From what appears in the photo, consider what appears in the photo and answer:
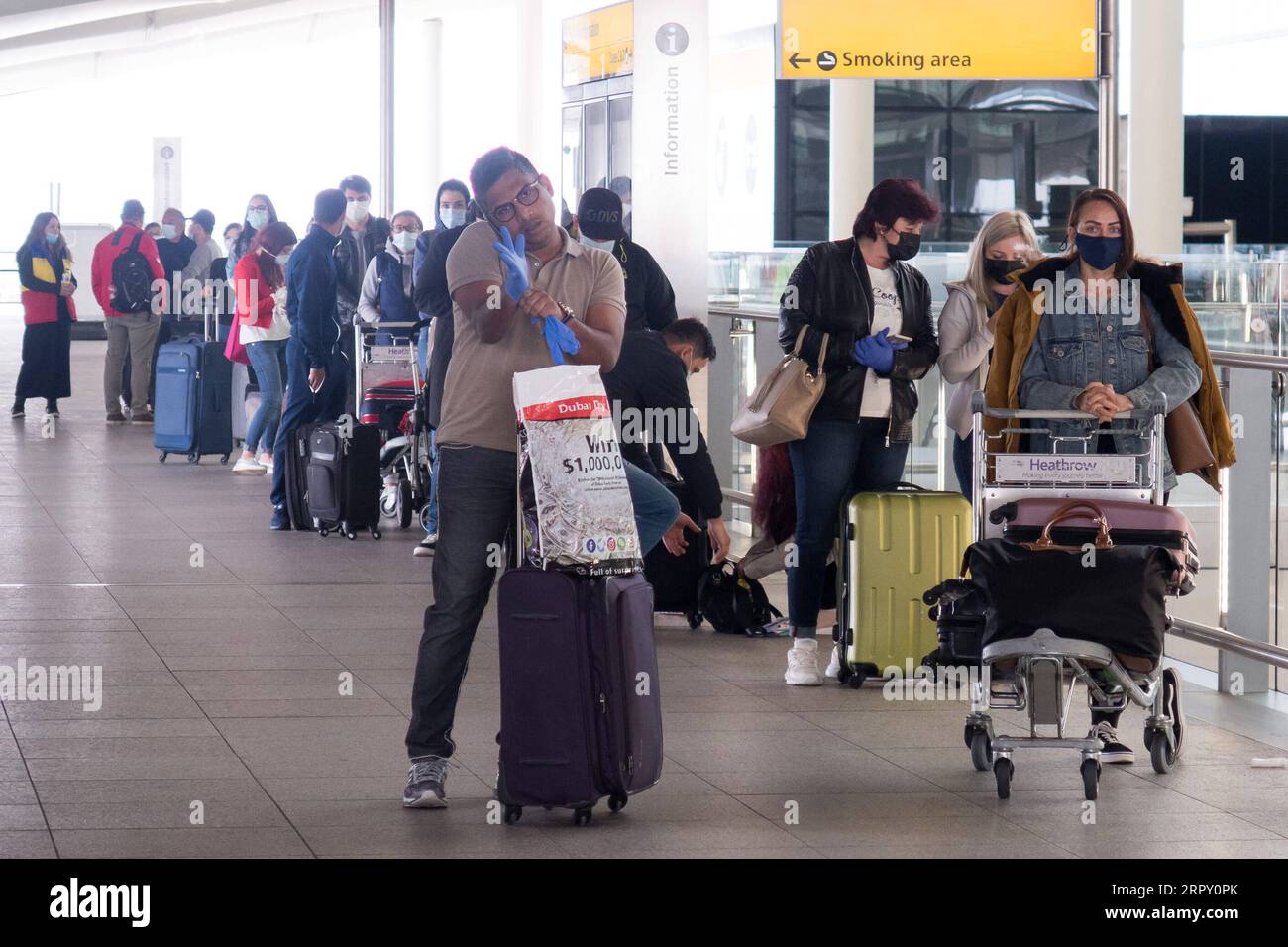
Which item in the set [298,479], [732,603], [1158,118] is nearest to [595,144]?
[298,479]

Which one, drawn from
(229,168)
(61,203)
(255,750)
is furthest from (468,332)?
(229,168)

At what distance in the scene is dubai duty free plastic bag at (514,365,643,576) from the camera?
5016 mm

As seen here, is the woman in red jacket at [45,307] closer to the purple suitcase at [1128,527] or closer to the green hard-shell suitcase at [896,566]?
the green hard-shell suitcase at [896,566]

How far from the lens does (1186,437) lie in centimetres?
604

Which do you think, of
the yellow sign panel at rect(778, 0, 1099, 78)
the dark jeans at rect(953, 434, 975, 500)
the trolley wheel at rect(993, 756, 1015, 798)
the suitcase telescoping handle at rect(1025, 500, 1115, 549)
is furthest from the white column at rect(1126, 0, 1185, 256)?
the trolley wheel at rect(993, 756, 1015, 798)

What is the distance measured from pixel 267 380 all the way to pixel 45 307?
19.1 ft

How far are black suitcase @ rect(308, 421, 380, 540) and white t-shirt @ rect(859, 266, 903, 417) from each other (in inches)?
190

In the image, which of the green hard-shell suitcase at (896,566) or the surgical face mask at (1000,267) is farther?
the green hard-shell suitcase at (896,566)

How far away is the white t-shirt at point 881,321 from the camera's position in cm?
720

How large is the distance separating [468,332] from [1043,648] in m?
1.77

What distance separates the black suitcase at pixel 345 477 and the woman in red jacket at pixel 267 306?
7.46 feet

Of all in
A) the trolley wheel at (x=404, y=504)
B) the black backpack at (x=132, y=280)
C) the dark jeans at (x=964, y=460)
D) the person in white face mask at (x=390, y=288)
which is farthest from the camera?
the black backpack at (x=132, y=280)

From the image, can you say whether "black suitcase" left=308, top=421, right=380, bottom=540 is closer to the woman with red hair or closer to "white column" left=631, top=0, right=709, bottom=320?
"white column" left=631, top=0, right=709, bottom=320

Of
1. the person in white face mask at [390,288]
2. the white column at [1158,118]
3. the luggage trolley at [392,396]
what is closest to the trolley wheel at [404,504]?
the luggage trolley at [392,396]
